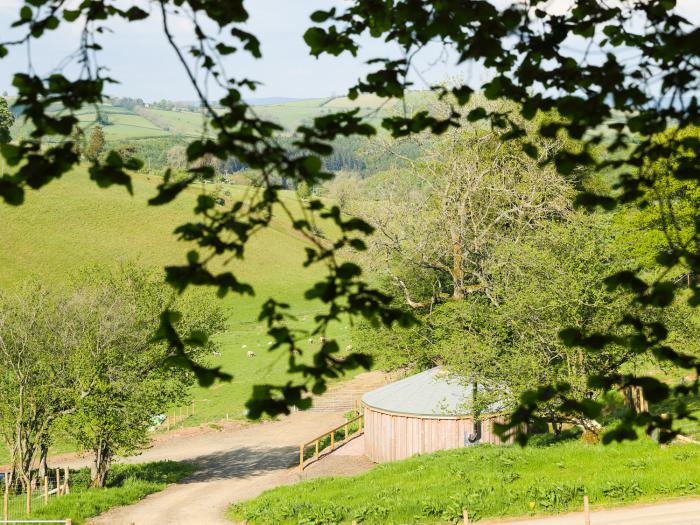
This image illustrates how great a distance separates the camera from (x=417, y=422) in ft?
104

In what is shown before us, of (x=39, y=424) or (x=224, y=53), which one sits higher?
(x=224, y=53)

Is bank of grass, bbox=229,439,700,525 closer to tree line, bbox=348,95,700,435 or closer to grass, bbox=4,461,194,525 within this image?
tree line, bbox=348,95,700,435

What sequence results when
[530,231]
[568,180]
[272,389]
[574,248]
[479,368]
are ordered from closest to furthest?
[272,389]
[574,248]
[479,368]
[530,231]
[568,180]

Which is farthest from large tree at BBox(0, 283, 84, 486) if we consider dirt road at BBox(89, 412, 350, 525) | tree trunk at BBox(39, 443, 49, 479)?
dirt road at BBox(89, 412, 350, 525)

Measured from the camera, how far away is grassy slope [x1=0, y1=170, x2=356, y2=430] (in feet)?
266

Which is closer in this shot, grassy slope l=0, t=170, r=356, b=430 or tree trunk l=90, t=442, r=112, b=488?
tree trunk l=90, t=442, r=112, b=488

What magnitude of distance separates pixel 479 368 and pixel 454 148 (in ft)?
47.0

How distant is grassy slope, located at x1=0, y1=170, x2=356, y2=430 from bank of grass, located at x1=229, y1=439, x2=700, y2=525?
137ft

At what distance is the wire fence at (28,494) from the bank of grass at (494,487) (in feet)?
22.7

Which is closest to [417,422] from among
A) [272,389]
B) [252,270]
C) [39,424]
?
[39,424]

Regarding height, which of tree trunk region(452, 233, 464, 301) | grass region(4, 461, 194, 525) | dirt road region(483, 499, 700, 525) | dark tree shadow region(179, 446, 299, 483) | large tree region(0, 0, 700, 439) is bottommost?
dark tree shadow region(179, 446, 299, 483)

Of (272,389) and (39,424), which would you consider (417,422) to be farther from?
(272,389)

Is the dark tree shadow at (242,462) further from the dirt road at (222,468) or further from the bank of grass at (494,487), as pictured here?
the bank of grass at (494,487)

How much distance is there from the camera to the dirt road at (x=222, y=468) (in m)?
26.9
